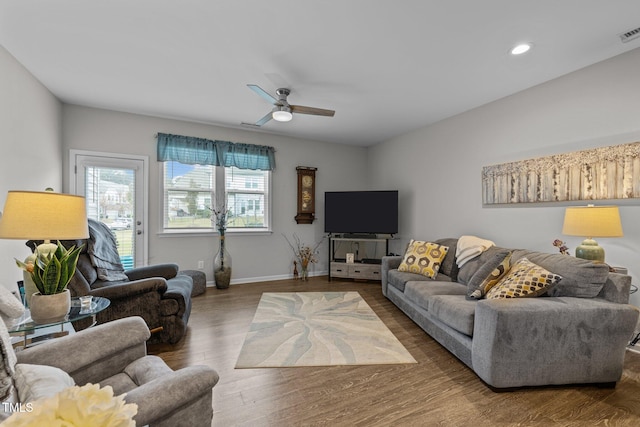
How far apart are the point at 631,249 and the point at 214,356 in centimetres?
370

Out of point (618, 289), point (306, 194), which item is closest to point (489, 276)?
point (618, 289)

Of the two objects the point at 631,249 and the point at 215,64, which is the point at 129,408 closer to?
the point at 215,64

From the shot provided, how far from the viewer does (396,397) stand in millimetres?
1872

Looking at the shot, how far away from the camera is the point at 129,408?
0.49 m

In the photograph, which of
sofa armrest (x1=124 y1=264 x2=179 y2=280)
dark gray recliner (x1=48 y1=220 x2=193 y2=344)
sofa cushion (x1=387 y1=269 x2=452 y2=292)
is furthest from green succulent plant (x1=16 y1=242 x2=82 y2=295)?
sofa cushion (x1=387 y1=269 x2=452 y2=292)

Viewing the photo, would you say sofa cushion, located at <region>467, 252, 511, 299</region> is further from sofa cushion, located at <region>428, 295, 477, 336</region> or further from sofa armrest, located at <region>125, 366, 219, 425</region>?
sofa armrest, located at <region>125, 366, 219, 425</region>

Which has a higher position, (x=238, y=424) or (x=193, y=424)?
(x=193, y=424)

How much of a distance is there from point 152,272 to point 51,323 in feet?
5.17

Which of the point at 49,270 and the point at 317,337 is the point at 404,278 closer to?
the point at 317,337

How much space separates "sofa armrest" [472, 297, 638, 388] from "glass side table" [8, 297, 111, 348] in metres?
2.64

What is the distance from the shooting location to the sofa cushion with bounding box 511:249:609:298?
203cm

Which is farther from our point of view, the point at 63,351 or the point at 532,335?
the point at 532,335

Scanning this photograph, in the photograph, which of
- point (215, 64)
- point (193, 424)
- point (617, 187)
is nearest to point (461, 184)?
point (617, 187)

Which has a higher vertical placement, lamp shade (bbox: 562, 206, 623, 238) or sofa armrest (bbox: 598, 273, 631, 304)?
lamp shade (bbox: 562, 206, 623, 238)
